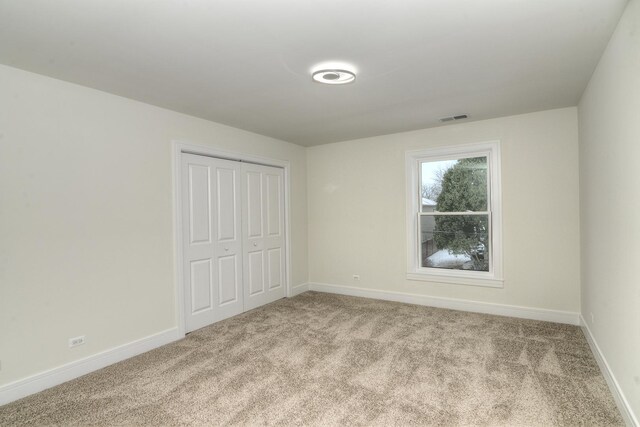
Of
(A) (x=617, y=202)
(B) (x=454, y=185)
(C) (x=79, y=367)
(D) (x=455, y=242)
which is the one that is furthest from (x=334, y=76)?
(C) (x=79, y=367)

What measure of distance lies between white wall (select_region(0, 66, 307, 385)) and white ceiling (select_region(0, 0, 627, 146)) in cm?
30

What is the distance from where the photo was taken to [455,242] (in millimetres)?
4629

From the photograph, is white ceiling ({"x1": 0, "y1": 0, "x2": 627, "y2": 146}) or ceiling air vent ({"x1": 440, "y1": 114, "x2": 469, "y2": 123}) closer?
white ceiling ({"x1": 0, "y1": 0, "x2": 627, "y2": 146})

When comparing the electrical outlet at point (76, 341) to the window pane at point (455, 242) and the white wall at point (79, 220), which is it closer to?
the white wall at point (79, 220)

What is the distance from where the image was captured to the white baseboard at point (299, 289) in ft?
17.9

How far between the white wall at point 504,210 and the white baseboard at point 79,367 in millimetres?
2803

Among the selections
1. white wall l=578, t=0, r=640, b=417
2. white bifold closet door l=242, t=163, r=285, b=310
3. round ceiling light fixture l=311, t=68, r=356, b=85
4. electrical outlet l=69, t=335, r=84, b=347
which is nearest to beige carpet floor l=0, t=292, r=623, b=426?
electrical outlet l=69, t=335, r=84, b=347

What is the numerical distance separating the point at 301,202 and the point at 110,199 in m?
3.01

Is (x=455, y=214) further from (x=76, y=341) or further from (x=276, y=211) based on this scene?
(x=76, y=341)

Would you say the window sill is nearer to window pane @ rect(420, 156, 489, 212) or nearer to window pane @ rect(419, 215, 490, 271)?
window pane @ rect(419, 215, 490, 271)

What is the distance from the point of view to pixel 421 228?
4.84 m

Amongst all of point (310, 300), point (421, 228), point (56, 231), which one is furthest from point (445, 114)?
point (56, 231)

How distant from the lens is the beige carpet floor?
224cm

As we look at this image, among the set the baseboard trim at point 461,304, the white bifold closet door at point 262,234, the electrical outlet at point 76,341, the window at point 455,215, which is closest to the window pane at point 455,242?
the window at point 455,215
